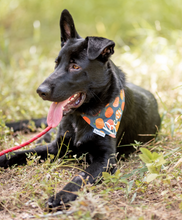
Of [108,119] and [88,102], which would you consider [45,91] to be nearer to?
[88,102]

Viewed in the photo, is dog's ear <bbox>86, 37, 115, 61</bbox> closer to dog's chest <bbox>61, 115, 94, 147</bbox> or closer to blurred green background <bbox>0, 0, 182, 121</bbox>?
dog's chest <bbox>61, 115, 94, 147</bbox>

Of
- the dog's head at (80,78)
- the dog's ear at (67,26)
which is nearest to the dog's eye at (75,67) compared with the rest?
the dog's head at (80,78)

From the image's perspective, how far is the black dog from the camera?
7.63 ft

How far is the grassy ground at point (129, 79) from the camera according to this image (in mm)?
1915

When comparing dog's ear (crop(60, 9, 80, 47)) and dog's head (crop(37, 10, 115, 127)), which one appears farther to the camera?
dog's ear (crop(60, 9, 80, 47))

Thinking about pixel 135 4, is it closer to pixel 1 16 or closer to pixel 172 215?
pixel 1 16

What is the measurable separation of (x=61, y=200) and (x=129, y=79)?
3519 mm

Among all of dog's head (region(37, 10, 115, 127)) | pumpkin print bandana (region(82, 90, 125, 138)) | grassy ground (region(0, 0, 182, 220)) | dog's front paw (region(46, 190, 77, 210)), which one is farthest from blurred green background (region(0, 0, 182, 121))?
dog's front paw (region(46, 190, 77, 210))

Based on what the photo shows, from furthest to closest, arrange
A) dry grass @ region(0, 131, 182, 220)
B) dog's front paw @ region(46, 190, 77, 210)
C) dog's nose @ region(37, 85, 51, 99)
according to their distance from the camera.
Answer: dog's nose @ region(37, 85, 51, 99) → dog's front paw @ region(46, 190, 77, 210) → dry grass @ region(0, 131, 182, 220)

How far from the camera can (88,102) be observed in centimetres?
260

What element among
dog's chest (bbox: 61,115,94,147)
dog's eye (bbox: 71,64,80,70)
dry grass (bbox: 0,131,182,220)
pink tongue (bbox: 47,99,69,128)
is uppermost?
dog's eye (bbox: 71,64,80,70)

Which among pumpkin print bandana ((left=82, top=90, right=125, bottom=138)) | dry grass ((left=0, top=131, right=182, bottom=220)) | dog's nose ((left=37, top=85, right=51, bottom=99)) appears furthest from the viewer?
pumpkin print bandana ((left=82, top=90, right=125, bottom=138))

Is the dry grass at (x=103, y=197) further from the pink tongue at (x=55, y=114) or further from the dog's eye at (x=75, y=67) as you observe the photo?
the dog's eye at (x=75, y=67)

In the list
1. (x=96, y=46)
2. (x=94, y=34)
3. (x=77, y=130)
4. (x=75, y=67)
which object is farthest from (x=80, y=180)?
(x=94, y=34)
